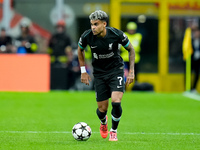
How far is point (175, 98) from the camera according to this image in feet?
54.2

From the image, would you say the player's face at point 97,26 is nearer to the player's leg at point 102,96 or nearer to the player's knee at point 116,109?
the player's leg at point 102,96

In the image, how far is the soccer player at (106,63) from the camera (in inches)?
328

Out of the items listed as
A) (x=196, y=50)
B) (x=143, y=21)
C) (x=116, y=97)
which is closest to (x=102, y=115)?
(x=116, y=97)

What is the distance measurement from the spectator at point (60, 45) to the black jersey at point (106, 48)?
9965 millimetres

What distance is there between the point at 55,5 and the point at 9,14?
1.78 m

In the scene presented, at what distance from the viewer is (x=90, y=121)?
36.6 ft

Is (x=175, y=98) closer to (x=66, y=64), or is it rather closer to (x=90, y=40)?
(x=66, y=64)

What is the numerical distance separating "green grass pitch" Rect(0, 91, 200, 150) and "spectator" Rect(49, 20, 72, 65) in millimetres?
1998

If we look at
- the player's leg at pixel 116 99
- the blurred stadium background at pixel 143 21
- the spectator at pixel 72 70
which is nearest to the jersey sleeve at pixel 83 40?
the player's leg at pixel 116 99

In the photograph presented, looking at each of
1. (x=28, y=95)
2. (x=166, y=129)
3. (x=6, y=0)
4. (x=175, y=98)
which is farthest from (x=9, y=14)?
(x=166, y=129)

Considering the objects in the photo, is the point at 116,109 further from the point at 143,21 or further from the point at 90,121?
the point at 143,21

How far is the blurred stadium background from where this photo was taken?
2120 centimetres

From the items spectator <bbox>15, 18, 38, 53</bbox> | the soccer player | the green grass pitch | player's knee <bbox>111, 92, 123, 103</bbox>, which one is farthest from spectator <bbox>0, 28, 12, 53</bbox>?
player's knee <bbox>111, 92, 123, 103</bbox>

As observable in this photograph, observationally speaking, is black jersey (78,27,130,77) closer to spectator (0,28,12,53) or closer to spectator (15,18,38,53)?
spectator (15,18,38,53)
